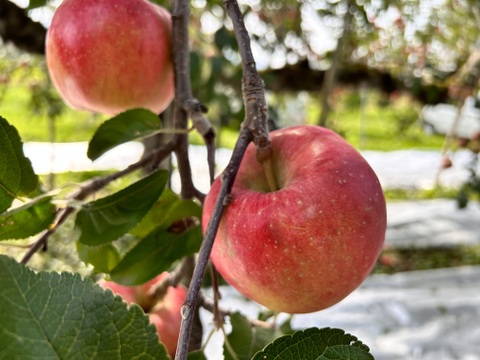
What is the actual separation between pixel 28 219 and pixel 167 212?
0.14m

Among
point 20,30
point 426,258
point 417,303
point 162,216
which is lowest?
point 426,258

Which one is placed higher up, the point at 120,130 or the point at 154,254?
the point at 120,130

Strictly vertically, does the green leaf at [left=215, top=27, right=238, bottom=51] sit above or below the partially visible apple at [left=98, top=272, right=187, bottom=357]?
above

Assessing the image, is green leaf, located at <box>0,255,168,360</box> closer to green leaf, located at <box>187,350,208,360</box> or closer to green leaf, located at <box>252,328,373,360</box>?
green leaf, located at <box>252,328,373,360</box>

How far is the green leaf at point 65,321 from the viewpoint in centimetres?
24

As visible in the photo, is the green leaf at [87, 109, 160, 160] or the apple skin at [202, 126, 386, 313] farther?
the green leaf at [87, 109, 160, 160]

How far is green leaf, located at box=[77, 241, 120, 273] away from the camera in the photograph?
475 mm

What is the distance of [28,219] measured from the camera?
404 millimetres

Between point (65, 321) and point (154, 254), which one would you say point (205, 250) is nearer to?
point (65, 321)

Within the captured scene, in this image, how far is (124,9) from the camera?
52cm

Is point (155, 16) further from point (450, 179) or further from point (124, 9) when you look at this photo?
point (450, 179)

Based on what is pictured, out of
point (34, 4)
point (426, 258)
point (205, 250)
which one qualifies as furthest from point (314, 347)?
point (426, 258)

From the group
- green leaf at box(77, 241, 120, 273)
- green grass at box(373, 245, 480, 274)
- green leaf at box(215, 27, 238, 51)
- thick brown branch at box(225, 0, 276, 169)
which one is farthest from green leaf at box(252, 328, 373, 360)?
green grass at box(373, 245, 480, 274)

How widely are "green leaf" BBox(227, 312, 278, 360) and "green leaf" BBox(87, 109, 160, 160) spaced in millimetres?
199
